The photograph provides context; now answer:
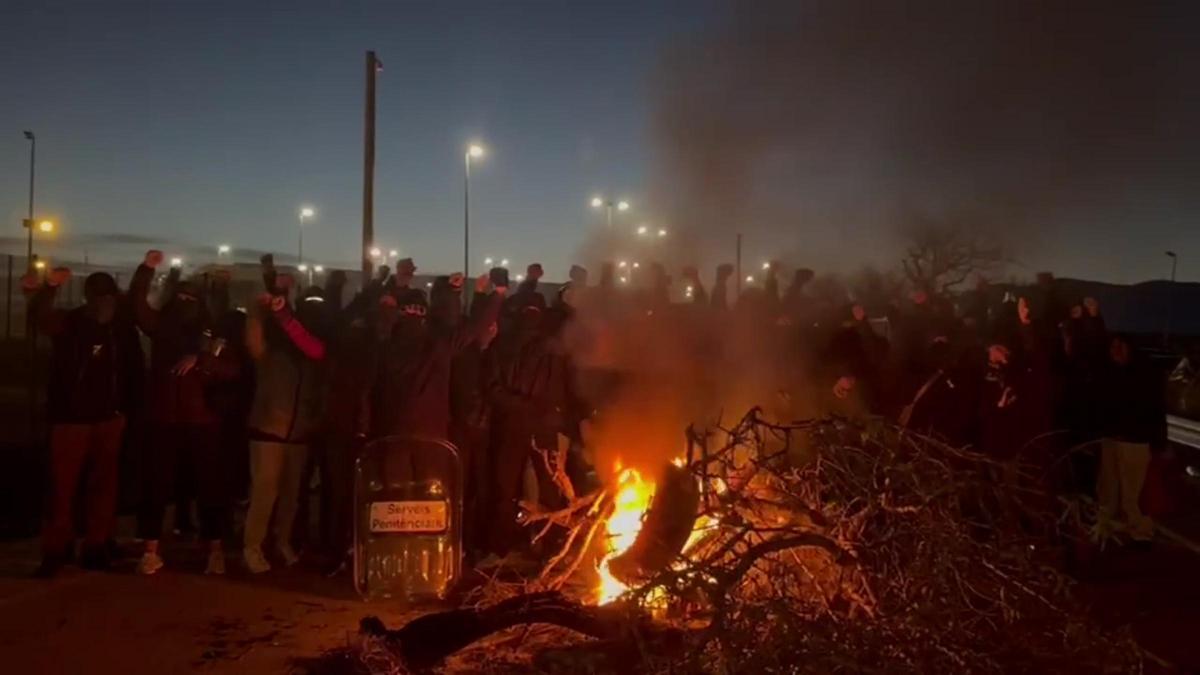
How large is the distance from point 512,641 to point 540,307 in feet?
10.8

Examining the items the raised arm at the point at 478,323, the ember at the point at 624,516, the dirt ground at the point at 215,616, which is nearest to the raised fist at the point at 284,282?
the raised arm at the point at 478,323

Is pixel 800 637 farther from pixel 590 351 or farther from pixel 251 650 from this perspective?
pixel 590 351

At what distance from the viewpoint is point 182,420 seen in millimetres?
7293

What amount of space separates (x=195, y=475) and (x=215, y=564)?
0.64m

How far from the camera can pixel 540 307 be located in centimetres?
833

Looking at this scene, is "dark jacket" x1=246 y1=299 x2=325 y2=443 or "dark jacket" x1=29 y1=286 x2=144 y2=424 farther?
"dark jacket" x1=246 y1=299 x2=325 y2=443

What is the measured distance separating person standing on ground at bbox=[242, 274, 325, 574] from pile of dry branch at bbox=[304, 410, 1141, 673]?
198 centimetres

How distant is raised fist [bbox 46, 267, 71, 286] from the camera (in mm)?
7332

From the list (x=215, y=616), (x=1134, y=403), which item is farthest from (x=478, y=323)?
(x=1134, y=403)

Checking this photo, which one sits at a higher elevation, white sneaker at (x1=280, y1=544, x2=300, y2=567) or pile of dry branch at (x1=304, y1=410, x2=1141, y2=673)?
pile of dry branch at (x1=304, y1=410, x2=1141, y2=673)

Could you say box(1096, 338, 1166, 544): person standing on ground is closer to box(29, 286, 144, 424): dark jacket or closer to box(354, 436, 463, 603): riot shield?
box(354, 436, 463, 603): riot shield

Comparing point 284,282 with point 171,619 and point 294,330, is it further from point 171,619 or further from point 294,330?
point 171,619

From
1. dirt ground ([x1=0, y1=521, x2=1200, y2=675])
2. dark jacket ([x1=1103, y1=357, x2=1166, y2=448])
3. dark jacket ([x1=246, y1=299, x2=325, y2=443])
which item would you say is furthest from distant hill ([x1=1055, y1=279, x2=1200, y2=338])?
dark jacket ([x1=246, y1=299, x2=325, y2=443])

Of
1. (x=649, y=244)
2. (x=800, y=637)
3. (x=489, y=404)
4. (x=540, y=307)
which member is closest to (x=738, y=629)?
(x=800, y=637)
